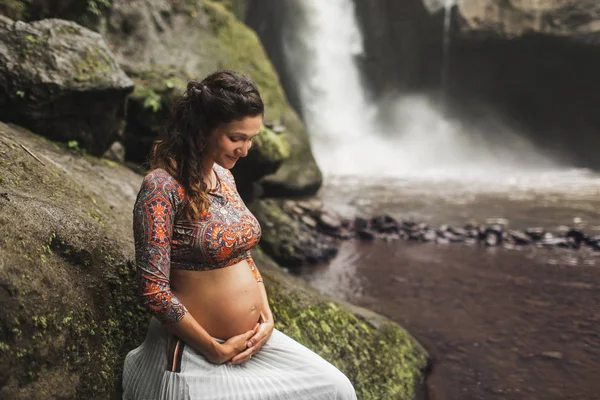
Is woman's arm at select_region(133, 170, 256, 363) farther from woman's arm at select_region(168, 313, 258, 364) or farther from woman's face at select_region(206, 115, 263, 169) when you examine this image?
woman's face at select_region(206, 115, 263, 169)

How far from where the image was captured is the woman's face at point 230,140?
1972 millimetres

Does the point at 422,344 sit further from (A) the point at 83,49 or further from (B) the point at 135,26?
(B) the point at 135,26

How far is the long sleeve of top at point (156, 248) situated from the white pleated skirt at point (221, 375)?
185mm

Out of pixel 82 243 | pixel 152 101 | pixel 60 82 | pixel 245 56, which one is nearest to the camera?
pixel 82 243

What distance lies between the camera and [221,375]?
1.86 m

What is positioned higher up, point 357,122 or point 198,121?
point 198,121

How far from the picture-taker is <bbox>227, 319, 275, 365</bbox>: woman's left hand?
197 cm

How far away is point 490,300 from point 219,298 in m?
Answer: 4.15

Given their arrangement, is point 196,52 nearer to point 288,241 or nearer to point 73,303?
point 288,241

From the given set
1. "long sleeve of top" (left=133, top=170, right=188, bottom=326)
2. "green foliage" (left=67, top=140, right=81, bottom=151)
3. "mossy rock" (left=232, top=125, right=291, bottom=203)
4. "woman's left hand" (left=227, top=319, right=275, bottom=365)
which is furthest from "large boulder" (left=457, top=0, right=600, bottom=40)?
"long sleeve of top" (left=133, top=170, right=188, bottom=326)

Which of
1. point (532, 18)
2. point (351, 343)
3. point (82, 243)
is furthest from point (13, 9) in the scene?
point (532, 18)

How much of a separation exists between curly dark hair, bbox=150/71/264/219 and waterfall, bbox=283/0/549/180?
15192 mm

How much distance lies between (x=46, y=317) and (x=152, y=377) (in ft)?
1.59

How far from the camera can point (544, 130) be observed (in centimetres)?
1873
